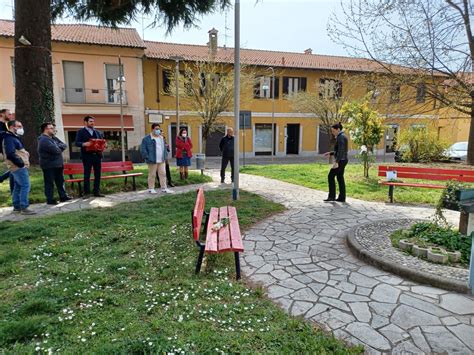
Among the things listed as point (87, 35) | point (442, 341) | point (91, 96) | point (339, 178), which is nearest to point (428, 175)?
point (339, 178)

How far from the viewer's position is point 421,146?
15.5m

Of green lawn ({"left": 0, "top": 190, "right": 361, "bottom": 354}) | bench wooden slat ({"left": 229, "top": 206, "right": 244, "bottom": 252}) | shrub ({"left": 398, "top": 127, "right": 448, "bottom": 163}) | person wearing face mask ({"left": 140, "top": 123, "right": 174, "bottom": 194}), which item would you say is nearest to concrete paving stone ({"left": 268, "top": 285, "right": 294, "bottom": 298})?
green lawn ({"left": 0, "top": 190, "right": 361, "bottom": 354})

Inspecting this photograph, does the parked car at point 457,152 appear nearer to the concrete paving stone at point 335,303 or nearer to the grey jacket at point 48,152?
the concrete paving stone at point 335,303

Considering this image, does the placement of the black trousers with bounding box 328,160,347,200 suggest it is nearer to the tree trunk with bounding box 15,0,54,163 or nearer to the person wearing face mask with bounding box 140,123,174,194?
the person wearing face mask with bounding box 140,123,174,194

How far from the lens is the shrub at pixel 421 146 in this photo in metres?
15.4

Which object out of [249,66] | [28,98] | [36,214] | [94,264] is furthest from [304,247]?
[249,66]

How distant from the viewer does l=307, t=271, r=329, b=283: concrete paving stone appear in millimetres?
3611

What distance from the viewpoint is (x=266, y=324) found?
2.73 metres

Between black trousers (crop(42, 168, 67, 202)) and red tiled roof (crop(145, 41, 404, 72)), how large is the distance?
56.9ft

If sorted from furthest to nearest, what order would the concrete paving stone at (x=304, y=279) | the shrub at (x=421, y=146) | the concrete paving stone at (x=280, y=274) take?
the shrub at (x=421, y=146), the concrete paving stone at (x=280, y=274), the concrete paving stone at (x=304, y=279)

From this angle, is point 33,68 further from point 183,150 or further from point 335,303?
point 335,303

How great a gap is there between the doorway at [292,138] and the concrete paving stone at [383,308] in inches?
967

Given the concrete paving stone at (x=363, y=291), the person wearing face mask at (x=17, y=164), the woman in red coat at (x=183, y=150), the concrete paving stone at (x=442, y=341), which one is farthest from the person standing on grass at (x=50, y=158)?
the concrete paving stone at (x=442, y=341)

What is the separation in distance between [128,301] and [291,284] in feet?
5.60
